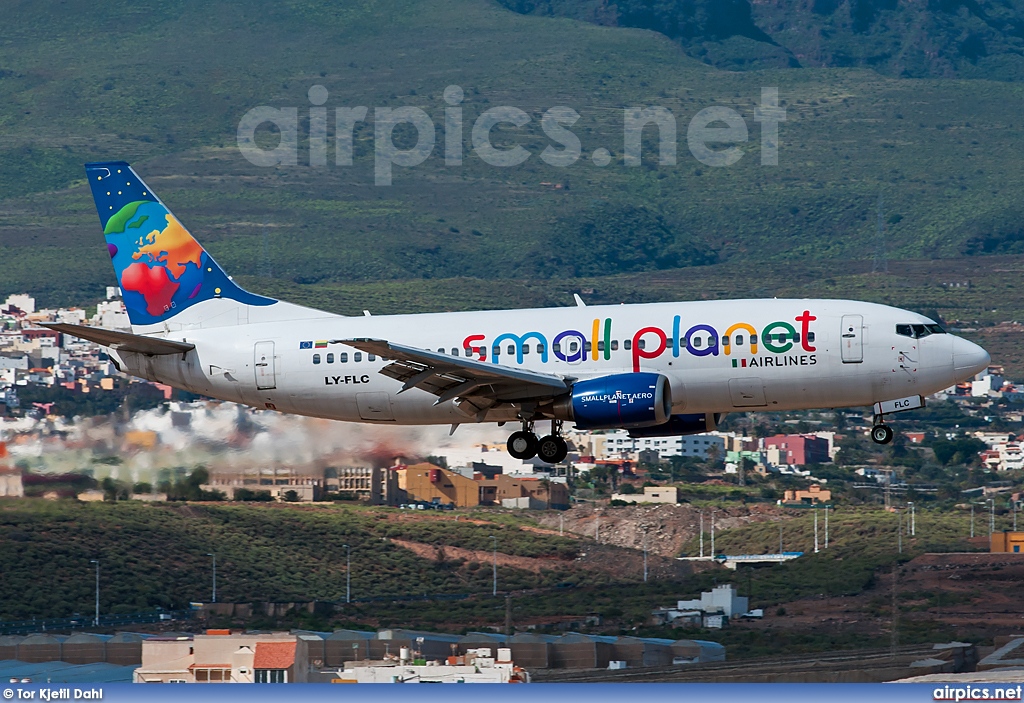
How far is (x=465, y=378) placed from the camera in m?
48.3

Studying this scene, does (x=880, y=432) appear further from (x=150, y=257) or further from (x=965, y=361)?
(x=150, y=257)

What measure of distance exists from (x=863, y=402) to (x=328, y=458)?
21237 mm

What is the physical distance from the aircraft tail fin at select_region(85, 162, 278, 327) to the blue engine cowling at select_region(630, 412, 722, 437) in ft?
39.2

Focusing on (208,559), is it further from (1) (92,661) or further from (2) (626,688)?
(2) (626,688)

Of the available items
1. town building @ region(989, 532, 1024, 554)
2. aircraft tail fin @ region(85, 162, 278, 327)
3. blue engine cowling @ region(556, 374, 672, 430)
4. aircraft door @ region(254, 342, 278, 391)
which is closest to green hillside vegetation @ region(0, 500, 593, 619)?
aircraft tail fin @ region(85, 162, 278, 327)

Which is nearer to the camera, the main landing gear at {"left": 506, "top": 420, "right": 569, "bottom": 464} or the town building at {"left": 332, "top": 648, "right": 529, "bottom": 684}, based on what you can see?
the main landing gear at {"left": 506, "top": 420, "right": 569, "bottom": 464}

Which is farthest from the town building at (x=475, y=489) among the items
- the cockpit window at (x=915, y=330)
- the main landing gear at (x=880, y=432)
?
the cockpit window at (x=915, y=330)

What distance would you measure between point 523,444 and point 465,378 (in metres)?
A: 2.74

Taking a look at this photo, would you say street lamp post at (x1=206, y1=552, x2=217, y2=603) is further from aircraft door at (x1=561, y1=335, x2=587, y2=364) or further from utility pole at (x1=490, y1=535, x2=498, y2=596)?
aircraft door at (x1=561, y1=335, x2=587, y2=364)

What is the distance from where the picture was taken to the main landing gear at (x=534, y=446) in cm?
4962

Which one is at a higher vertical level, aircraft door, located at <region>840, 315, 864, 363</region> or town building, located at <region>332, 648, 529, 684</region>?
aircraft door, located at <region>840, 315, 864, 363</region>

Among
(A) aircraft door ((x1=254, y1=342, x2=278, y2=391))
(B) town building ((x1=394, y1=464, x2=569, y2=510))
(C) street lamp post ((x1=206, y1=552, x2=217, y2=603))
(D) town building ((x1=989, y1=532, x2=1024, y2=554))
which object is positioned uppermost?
(A) aircraft door ((x1=254, y1=342, x2=278, y2=391))

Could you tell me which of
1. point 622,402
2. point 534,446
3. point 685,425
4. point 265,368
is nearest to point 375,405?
point 265,368

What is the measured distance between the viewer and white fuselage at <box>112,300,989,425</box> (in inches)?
1871
